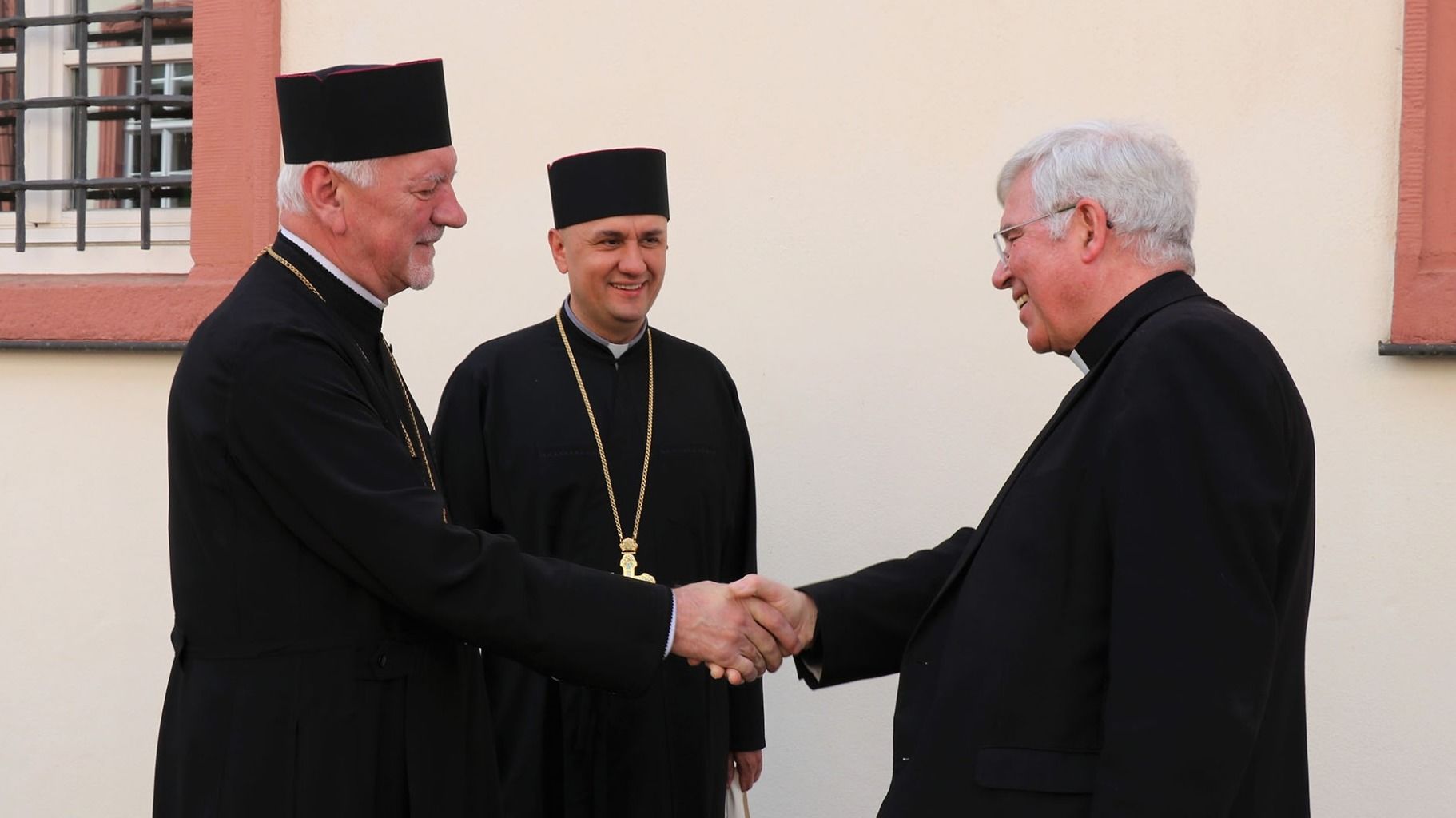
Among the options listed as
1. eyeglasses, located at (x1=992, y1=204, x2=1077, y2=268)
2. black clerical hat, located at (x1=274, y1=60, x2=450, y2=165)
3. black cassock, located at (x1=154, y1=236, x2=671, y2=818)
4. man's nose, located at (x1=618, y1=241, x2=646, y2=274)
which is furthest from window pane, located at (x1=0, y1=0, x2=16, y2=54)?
eyeglasses, located at (x1=992, y1=204, x2=1077, y2=268)

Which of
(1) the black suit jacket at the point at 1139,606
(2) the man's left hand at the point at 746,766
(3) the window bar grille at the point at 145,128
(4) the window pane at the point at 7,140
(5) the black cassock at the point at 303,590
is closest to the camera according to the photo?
(1) the black suit jacket at the point at 1139,606

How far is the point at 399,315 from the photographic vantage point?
458cm

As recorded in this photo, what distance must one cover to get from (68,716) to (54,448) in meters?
0.88

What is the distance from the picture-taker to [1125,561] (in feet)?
6.38

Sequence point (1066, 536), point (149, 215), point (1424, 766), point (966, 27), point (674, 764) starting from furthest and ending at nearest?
point (149, 215) → point (966, 27) → point (1424, 766) → point (674, 764) → point (1066, 536)

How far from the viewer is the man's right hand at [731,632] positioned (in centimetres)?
290

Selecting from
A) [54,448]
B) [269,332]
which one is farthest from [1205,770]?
[54,448]

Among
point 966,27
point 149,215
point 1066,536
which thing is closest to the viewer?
point 1066,536

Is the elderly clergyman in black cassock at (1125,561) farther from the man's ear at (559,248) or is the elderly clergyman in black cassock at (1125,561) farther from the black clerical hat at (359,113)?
the man's ear at (559,248)

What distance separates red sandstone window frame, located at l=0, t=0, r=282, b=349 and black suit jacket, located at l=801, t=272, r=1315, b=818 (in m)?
3.07

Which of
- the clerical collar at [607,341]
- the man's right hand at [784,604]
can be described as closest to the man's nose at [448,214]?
the man's right hand at [784,604]

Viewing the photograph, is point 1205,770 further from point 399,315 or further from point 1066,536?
point 399,315

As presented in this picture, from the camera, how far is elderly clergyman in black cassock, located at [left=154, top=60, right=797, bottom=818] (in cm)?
239

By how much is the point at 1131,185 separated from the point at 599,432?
1.77 m
